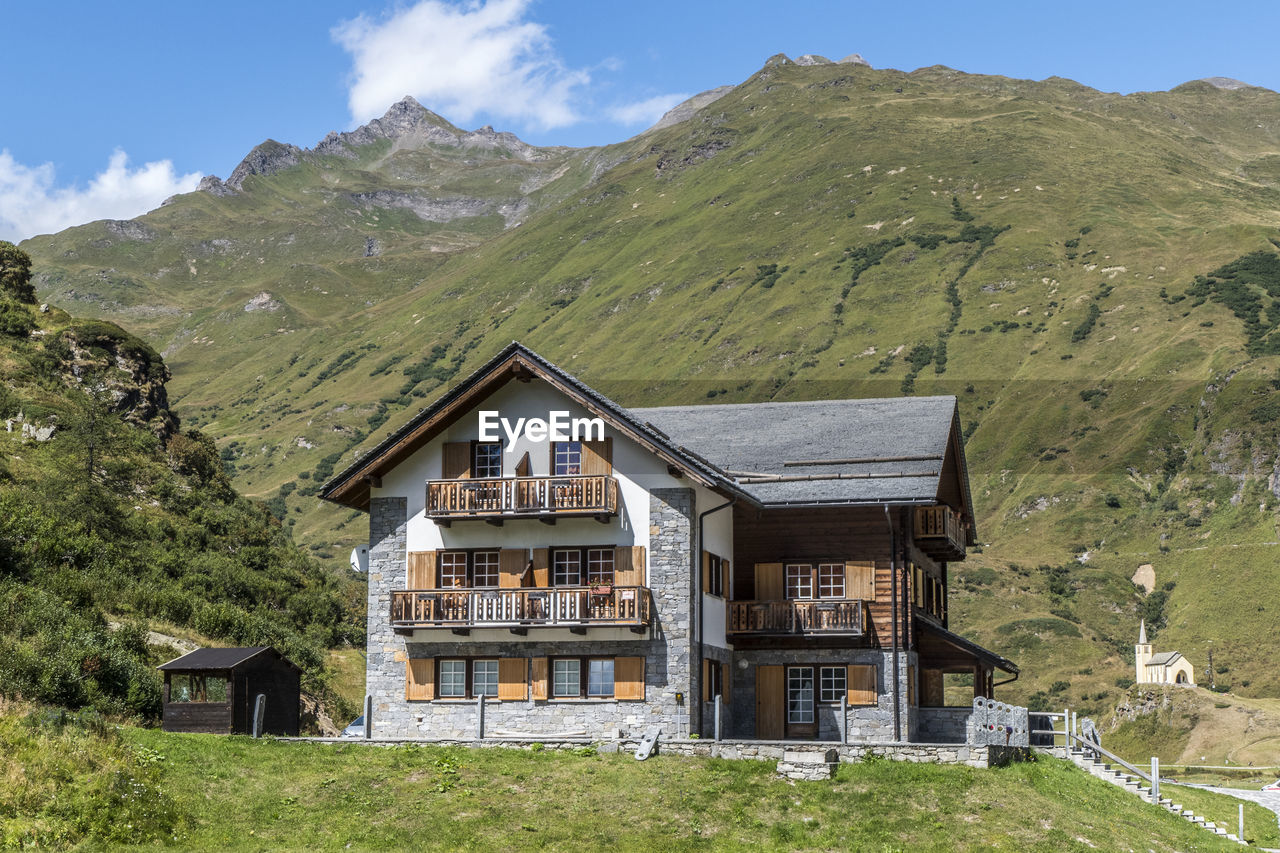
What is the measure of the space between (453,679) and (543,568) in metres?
4.17

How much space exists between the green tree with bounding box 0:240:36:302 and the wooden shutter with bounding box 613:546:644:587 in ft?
185

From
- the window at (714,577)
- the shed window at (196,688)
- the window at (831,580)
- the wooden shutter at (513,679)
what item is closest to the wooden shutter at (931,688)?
the window at (831,580)

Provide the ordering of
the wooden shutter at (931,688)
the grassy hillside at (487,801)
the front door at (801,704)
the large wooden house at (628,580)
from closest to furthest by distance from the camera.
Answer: the grassy hillside at (487,801)
the large wooden house at (628,580)
the front door at (801,704)
the wooden shutter at (931,688)

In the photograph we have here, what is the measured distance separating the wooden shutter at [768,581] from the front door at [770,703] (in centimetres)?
228

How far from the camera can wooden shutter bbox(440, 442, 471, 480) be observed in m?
42.3

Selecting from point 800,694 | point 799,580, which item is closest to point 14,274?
point 799,580

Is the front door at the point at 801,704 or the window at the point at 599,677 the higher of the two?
the window at the point at 599,677

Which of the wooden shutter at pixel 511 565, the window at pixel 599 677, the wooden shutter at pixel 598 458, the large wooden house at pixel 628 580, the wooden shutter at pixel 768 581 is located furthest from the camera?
the wooden shutter at pixel 768 581

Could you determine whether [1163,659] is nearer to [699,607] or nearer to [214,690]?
[699,607]

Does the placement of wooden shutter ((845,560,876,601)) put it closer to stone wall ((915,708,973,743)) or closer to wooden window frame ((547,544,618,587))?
stone wall ((915,708,973,743))

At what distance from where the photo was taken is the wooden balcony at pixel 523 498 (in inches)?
1580

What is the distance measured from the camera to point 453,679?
41438 mm

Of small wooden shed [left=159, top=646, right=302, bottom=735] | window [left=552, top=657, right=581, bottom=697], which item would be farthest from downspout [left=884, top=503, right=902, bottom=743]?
small wooden shed [left=159, top=646, right=302, bottom=735]

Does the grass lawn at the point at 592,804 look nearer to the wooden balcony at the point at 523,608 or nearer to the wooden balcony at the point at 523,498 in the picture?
the wooden balcony at the point at 523,608
